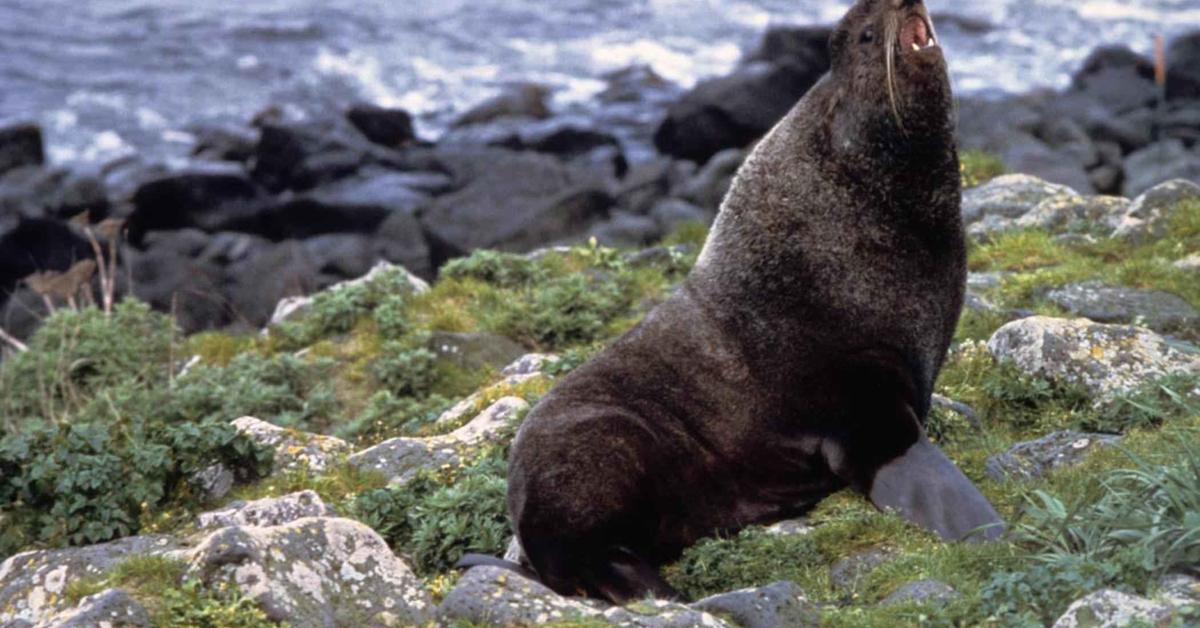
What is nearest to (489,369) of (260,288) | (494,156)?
(260,288)

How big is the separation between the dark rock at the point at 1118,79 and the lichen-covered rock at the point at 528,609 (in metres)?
22.6

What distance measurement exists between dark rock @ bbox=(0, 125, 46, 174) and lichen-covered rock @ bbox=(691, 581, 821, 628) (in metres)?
22.3

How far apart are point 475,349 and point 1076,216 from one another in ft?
13.8

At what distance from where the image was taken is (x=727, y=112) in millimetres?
25797

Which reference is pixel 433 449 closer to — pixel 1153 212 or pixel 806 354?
pixel 806 354

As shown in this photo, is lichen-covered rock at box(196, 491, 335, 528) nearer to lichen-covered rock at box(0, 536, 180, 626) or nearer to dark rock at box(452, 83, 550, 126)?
lichen-covered rock at box(0, 536, 180, 626)

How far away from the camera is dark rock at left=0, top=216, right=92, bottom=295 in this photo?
20752mm

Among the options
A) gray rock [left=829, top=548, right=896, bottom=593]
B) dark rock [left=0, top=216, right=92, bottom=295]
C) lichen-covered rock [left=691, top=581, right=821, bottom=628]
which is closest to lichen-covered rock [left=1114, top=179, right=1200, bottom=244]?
gray rock [left=829, top=548, right=896, bottom=593]

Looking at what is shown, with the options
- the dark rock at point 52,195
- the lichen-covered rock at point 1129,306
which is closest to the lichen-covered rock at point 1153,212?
the lichen-covered rock at point 1129,306

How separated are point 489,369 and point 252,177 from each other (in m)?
16.2

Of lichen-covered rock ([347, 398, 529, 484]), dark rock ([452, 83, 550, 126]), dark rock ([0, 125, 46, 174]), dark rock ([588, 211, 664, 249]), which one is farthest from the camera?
dark rock ([452, 83, 550, 126])

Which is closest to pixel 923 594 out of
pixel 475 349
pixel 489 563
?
pixel 489 563

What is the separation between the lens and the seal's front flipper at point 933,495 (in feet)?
19.4

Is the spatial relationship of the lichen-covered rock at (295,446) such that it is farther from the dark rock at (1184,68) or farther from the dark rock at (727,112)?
the dark rock at (1184,68)
